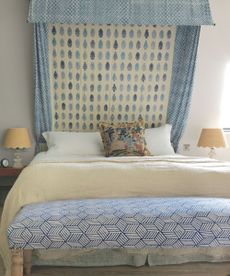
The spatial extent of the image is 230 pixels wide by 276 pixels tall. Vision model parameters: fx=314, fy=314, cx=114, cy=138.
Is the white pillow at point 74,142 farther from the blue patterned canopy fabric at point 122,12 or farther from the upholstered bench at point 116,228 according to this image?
the upholstered bench at point 116,228

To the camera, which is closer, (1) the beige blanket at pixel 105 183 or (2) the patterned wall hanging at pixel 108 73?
(1) the beige blanket at pixel 105 183

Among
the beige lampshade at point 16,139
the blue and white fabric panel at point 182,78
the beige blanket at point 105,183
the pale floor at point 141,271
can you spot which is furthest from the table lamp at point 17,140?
the blue and white fabric panel at point 182,78

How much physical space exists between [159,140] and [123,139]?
51 cm

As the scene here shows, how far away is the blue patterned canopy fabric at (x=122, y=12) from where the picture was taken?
3.16 meters

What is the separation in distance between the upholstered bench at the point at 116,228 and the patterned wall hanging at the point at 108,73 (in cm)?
209

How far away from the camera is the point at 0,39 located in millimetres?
3576

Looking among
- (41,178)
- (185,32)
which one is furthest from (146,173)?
(185,32)

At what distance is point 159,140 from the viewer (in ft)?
11.6

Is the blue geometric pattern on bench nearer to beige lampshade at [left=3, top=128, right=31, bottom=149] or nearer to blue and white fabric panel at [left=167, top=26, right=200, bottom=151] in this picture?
beige lampshade at [left=3, top=128, right=31, bottom=149]

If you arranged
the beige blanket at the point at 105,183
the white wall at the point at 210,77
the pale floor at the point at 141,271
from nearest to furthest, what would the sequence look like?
the beige blanket at the point at 105,183 < the pale floor at the point at 141,271 < the white wall at the point at 210,77

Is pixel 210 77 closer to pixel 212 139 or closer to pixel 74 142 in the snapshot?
pixel 212 139

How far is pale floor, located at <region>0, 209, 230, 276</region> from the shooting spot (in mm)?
2168

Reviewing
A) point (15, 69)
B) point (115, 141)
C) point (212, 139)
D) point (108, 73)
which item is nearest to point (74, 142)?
point (115, 141)

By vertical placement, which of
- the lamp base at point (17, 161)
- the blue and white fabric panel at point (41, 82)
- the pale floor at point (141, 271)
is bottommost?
the pale floor at point (141, 271)
